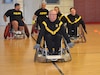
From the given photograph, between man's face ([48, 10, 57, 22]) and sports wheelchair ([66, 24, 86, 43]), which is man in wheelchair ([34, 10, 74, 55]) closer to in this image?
man's face ([48, 10, 57, 22])

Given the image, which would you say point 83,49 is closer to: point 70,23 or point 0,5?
point 70,23

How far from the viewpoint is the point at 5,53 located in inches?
315

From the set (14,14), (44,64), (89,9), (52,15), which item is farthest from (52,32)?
(89,9)

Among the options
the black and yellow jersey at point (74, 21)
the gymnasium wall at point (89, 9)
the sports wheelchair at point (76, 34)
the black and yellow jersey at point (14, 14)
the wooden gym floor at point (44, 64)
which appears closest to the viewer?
the wooden gym floor at point (44, 64)

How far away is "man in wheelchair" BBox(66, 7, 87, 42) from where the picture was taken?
9992 mm

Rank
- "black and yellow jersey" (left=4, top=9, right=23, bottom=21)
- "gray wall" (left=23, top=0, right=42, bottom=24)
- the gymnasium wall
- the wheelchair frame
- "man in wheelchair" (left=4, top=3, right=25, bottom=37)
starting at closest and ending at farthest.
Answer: the wheelchair frame
"man in wheelchair" (left=4, top=3, right=25, bottom=37)
"black and yellow jersey" (left=4, top=9, right=23, bottom=21)
"gray wall" (left=23, top=0, right=42, bottom=24)
the gymnasium wall

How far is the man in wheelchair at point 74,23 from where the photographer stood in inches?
393

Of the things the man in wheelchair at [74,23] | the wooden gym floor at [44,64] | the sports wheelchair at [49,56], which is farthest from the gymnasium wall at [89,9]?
the sports wheelchair at [49,56]

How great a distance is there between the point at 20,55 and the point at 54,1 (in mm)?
11113

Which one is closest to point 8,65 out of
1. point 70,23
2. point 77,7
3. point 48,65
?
point 48,65

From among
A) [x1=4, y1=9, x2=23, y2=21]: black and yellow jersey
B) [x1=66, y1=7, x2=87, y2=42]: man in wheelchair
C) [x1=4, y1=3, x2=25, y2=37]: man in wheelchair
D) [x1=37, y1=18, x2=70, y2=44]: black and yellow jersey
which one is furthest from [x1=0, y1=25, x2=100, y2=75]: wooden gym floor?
[x1=4, y1=9, x2=23, y2=21]: black and yellow jersey

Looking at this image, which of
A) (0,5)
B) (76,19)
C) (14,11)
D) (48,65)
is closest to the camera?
(48,65)

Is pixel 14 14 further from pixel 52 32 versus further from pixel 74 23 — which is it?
pixel 52 32

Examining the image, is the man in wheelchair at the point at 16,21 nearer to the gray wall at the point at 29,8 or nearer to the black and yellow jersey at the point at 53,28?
the black and yellow jersey at the point at 53,28
